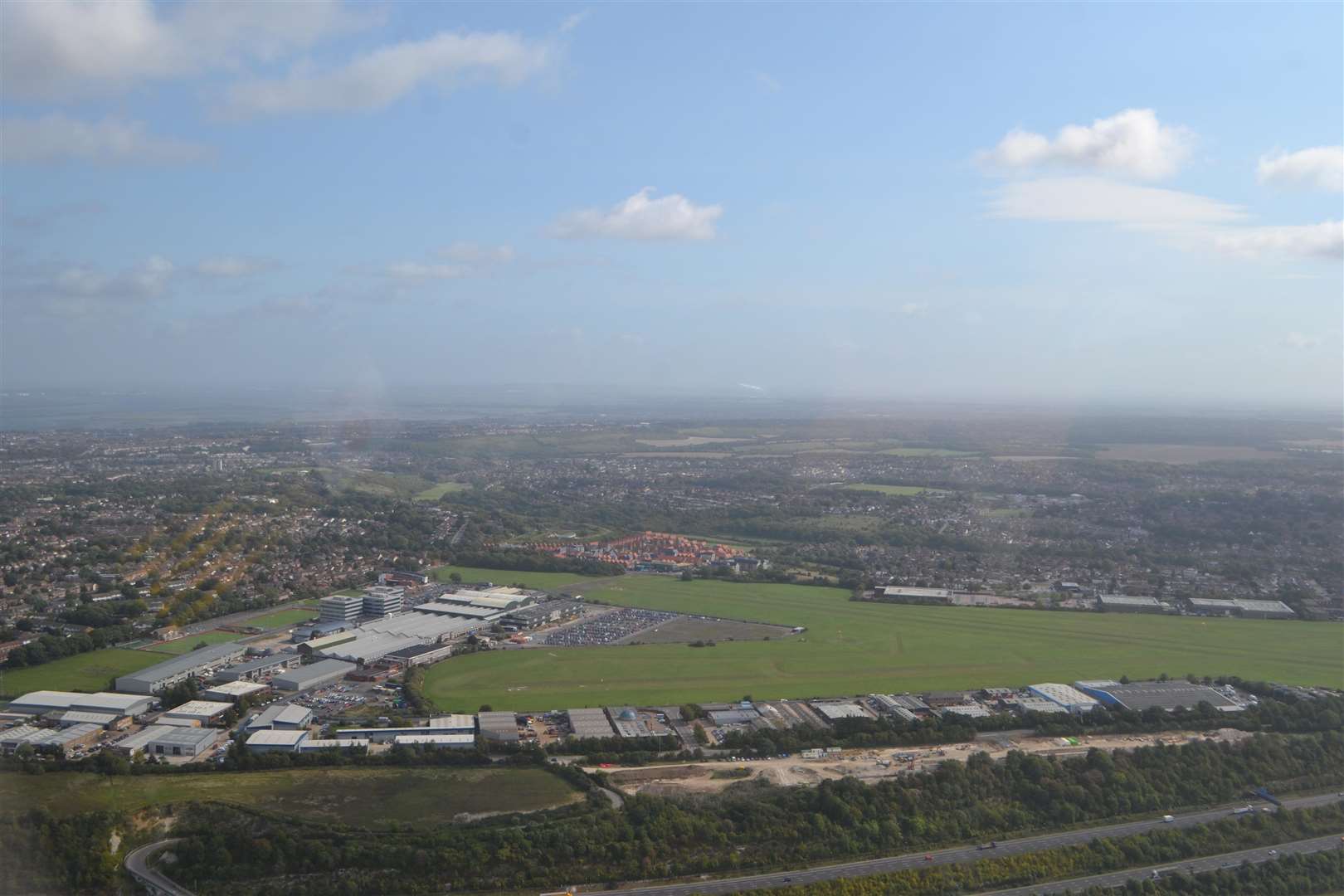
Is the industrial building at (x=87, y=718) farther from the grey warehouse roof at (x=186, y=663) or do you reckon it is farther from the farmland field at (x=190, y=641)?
the farmland field at (x=190, y=641)

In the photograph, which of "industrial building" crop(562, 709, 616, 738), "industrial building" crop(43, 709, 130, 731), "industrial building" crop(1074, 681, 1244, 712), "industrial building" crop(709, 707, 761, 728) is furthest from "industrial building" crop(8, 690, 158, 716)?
A: "industrial building" crop(1074, 681, 1244, 712)

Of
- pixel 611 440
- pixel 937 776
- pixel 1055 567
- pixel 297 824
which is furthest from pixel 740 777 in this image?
pixel 611 440

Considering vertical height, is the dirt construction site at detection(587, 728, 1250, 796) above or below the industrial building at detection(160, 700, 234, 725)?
below

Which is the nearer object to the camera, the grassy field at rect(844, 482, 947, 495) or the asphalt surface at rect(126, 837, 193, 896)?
the asphalt surface at rect(126, 837, 193, 896)

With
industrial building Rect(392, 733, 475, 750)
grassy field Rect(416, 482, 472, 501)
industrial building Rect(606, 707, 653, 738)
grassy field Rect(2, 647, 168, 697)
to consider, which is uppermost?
grassy field Rect(416, 482, 472, 501)

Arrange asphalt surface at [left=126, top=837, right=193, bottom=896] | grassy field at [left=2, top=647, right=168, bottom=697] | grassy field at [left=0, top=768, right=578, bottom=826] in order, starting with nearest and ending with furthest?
asphalt surface at [left=126, top=837, right=193, bottom=896]
grassy field at [left=0, top=768, right=578, bottom=826]
grassy field at [left=2, top=647, right=168, bottom=697]

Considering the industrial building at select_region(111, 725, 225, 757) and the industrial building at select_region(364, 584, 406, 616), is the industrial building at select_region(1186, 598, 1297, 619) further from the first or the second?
the industrial building at select_region(111, 725, 225, 757)

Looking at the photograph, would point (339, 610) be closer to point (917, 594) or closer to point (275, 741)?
point (275, 741)
